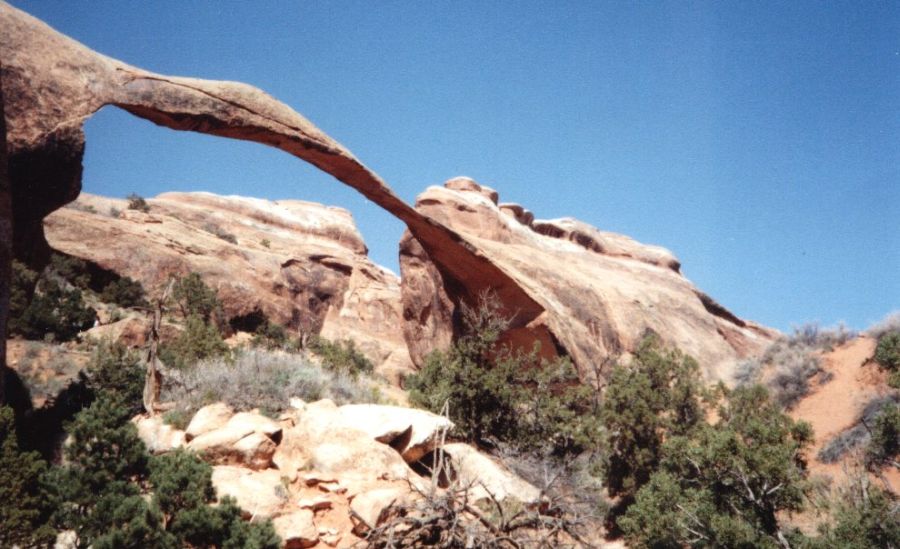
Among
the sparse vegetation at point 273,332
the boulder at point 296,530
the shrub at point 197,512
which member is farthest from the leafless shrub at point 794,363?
the sparse vegetation at point 273,332

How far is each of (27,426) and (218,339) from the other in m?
4.60

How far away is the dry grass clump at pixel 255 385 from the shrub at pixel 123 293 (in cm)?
896

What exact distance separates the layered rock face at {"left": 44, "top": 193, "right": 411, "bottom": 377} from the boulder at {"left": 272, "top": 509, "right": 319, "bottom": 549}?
1505 cm

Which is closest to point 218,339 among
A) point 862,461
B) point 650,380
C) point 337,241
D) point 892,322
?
point 650,380

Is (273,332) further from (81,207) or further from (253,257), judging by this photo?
(81,207)

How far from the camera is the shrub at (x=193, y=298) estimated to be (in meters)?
16.2

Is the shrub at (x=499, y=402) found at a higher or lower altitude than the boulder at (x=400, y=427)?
higher

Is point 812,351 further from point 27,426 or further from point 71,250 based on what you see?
point 71,250

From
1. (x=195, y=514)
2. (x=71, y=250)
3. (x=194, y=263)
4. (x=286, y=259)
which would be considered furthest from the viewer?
(x=286, y=259)

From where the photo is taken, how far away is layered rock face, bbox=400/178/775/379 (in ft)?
43.8

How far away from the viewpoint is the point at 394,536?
5.24 meters

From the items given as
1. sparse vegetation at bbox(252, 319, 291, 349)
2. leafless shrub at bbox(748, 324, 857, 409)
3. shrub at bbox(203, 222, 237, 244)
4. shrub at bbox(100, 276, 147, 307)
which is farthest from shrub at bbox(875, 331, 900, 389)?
shrub at bbox(203, 222, 237, 244)

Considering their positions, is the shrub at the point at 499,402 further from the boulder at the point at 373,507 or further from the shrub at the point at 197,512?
the shrub at the point at 197,512

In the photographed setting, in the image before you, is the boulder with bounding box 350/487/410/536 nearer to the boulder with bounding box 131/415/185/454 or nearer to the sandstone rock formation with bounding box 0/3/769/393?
the boulder with bounding box 131/415/185/454
